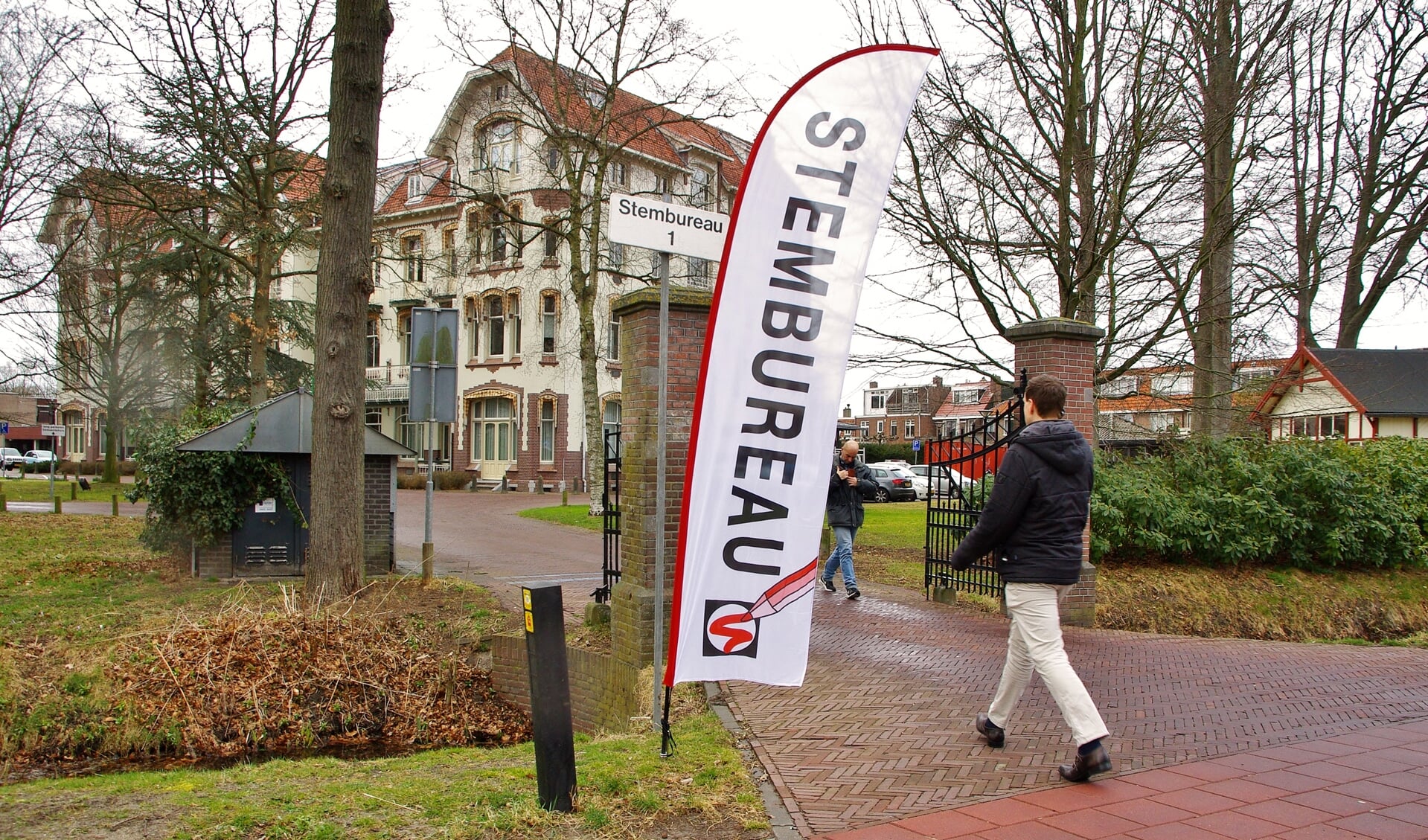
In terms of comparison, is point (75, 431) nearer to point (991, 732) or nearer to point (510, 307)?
point (510, 307)

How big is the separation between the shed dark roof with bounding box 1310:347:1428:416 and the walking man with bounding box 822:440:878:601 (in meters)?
26.7

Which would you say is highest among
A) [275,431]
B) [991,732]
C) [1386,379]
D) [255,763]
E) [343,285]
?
[1386,379]

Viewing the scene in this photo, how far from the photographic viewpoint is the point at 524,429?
123ft

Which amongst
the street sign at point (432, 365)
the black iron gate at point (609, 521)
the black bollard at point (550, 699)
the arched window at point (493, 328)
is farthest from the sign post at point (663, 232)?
the arched window at point (493, 328)

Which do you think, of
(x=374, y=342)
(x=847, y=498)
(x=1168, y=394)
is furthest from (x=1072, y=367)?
(x=374, y=342)

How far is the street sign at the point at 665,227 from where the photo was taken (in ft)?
15.9

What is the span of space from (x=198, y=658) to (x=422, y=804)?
4.23m

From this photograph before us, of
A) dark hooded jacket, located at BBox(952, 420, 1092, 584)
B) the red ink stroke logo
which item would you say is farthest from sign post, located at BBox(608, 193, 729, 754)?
dark hooded jacket, located at BBox(952, 420, 1092, 584)

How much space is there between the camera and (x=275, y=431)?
11.4 meters

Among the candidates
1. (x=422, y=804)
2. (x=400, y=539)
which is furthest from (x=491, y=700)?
(x=400, y=539)

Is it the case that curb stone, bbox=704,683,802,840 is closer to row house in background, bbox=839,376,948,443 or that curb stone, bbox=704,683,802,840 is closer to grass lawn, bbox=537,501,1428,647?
grass lawn, bbox=537,501,1428,647

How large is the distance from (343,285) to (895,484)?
27.6 meters

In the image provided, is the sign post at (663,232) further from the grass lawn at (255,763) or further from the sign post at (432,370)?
the sign post at (432,370)

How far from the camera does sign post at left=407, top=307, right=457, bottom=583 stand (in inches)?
458
